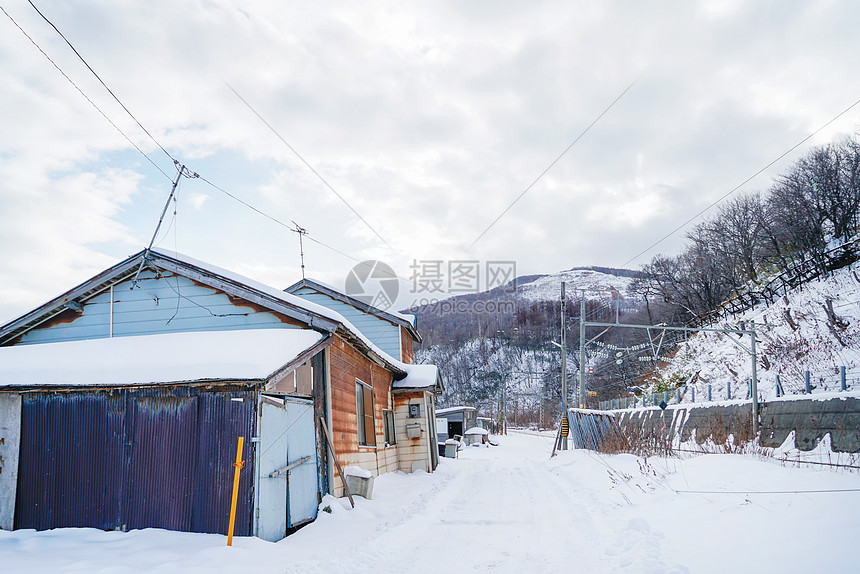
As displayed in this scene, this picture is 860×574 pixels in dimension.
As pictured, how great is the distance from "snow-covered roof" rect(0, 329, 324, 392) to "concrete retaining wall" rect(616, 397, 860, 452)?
1114 cm

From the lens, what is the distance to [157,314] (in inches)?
457

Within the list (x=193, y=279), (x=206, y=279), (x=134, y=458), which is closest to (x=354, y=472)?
(x=134, y=458)

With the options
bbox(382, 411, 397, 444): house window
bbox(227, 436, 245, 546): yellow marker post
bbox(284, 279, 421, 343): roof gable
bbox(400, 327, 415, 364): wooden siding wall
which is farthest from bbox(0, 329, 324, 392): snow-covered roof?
bbox(400, 327, 415, 364): wooden siding wall

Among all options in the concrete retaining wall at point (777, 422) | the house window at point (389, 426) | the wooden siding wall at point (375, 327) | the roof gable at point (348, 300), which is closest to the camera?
the concrete retaining wall at point (777, 422)

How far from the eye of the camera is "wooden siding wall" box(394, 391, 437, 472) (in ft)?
61.0

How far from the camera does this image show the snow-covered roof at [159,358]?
8.45 meters

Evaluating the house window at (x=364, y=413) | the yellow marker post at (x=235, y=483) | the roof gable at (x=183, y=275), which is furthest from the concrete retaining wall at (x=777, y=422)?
the yellow marker post at (x=235, y=483)

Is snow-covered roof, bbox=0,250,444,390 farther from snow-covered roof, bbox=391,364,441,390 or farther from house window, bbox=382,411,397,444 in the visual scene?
snow-covered roof, bbox=391,364,441,390

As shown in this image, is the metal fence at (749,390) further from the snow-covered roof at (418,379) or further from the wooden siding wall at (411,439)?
the wooden siding wall at (411,439)

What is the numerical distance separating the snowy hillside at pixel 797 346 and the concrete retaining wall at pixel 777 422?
330cm

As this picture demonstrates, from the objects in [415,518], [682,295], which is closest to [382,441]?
[415,518]

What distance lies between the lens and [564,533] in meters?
8.20

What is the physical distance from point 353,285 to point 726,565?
17.5 metres

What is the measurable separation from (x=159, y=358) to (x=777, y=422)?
1427cm
